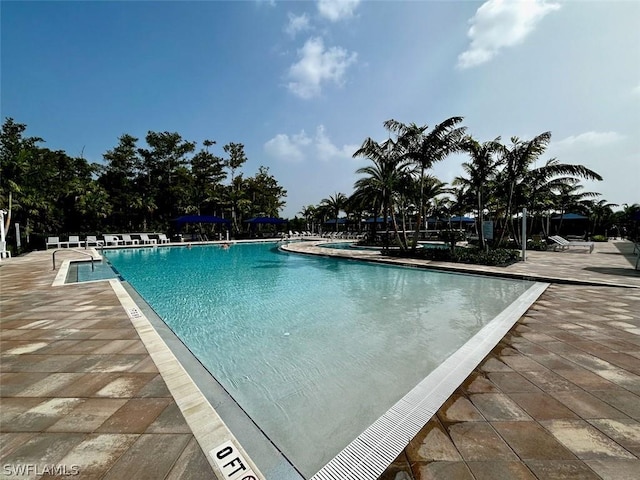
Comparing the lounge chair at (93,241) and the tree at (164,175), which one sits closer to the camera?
the lounge chair at (93,241)

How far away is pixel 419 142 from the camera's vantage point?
1245 cm

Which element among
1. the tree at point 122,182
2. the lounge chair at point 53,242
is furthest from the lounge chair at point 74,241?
the tree at point 122,182

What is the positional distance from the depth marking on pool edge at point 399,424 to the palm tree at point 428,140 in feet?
31.5

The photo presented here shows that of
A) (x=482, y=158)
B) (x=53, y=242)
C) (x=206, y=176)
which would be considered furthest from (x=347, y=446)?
(x=206, y=176)

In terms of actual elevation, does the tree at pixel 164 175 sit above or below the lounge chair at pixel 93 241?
above

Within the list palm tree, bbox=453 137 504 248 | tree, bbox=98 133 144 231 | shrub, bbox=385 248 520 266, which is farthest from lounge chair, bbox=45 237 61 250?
palm tree, bbox=453 137 504 248

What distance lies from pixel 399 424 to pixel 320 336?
2.46m

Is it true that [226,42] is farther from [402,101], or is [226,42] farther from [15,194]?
[15,194]

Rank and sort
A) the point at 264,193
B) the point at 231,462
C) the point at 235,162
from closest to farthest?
the point at 231,462 < the point at 235,162 < the point at 264,193

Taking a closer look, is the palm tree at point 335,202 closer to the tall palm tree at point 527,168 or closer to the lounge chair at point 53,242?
the tall palm tree at point 527,168

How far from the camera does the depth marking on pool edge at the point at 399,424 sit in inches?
67.1

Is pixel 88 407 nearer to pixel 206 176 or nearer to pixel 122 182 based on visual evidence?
pixel 122 182

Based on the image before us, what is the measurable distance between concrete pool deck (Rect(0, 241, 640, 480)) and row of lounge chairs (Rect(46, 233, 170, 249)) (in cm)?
1885

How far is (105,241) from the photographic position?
1969 cm
